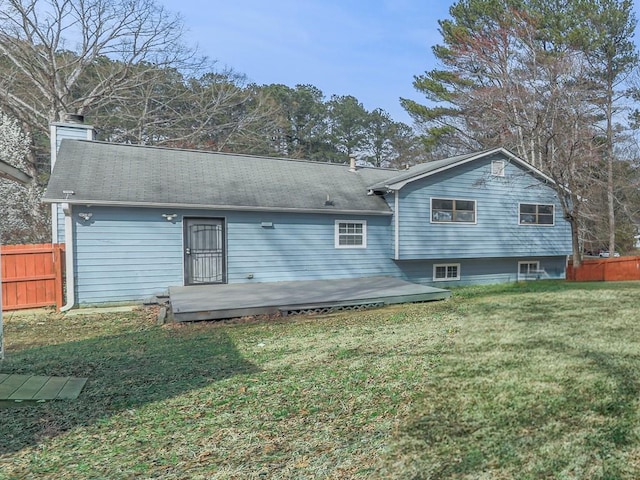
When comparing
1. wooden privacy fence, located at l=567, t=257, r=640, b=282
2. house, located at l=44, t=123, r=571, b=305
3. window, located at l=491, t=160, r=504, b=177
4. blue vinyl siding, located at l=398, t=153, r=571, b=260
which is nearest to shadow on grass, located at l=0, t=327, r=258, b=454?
house, located at l=44, t=123, r=571, b=305

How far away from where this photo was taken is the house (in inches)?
351

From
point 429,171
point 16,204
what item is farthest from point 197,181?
point 16,204

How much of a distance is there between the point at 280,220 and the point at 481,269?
23.4 feet

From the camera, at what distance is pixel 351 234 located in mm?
11312

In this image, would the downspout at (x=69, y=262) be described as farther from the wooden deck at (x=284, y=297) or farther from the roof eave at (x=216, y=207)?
the wooden deck at (x=284, y=297)

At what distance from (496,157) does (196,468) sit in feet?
42.1

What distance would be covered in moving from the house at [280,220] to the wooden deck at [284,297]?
887mm

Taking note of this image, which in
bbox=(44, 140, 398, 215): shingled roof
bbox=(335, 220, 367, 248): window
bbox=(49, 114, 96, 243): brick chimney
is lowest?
bbox=(335, 220, 367, 248): window

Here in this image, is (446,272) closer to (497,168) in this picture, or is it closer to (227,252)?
(497,168)

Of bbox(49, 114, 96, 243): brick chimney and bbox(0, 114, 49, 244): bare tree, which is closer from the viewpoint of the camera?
bbox(49, 114, 96, 243): brick chimney

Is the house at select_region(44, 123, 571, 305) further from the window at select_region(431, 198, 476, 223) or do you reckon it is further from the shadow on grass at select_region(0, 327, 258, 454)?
the shadow on grass at select_region(0, 327, 258, 454)

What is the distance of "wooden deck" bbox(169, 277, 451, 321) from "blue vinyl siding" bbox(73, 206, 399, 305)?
1.73 ft

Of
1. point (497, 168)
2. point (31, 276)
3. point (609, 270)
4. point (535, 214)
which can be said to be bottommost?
point (609, 270)

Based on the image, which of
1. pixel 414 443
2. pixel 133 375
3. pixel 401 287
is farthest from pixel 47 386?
pixel 401 287
